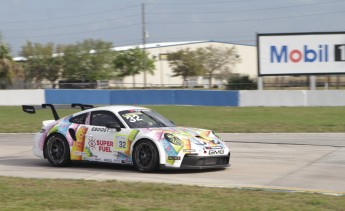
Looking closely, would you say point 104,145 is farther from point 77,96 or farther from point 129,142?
point 77,96

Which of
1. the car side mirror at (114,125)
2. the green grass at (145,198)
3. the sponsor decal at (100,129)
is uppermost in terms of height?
the car side mirror at (114,125)

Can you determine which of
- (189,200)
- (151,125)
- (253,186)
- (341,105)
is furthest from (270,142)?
(341,105)

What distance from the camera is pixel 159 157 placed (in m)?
10.6

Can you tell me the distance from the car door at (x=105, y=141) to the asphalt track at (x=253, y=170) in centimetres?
25

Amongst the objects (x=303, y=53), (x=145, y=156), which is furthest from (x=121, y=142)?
(x=303, y=53)

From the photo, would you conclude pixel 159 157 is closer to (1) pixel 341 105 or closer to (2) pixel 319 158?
(2) pixel 319 158

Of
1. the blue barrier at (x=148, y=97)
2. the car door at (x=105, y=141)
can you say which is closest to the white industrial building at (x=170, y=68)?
the blue barrier at (x=148, y=97)

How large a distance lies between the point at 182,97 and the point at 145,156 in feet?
82.1

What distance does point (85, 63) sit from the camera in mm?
76938

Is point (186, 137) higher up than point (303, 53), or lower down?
lower down

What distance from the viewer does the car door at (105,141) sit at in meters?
11.1

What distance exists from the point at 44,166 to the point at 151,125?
94.3 inches

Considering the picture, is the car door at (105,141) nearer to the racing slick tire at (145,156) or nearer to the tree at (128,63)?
the racing slick tire at (145,156)

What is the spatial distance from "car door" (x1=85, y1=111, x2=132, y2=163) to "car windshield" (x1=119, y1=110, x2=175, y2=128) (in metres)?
0.17
